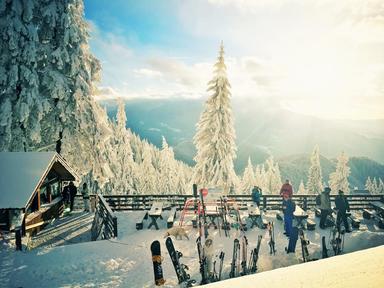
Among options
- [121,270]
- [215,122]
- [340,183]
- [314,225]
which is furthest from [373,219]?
[340,183]

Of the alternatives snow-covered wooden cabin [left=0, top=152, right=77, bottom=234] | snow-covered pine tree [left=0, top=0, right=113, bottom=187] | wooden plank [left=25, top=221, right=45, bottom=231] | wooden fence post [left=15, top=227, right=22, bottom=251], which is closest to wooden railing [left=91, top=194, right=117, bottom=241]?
wooden plank [left=25, top=221, right=45, bottom=231]

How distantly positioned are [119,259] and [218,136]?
568 inches

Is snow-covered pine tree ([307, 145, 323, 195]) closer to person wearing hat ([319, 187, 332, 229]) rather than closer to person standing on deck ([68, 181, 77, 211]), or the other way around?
person wearing hat ([319, 187, 332, 229])

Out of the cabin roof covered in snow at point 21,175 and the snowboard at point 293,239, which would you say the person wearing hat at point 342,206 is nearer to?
the snowboard at point 293,239

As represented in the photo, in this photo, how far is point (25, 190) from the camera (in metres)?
13.2

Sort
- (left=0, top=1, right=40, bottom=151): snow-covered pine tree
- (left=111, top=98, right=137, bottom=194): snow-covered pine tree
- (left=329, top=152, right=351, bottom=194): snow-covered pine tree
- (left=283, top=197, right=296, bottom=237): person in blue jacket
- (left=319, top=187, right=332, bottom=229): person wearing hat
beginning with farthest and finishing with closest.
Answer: (left=329, top=152, right=351, bottom=194): snow-covered pine tree < (left=111, top=98, right=137, bottom=194): snow-covered pine tree < (left=0, top=1, right=40, bottom=151): snow-covered pine tree < (left=319, top=187, right=332, bottom=229): person wearing hat < (left=283, top=197, right=296, bottom=237): person in blue jacket

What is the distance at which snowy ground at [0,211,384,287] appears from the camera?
34.1 feet

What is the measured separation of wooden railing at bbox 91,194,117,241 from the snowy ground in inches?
24.1

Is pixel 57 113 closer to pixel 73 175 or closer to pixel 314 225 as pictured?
pixel 73 175

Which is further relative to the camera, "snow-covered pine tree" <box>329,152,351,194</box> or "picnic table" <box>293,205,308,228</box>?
"snow-covered pine tree" <box>329,152,351,194</box>

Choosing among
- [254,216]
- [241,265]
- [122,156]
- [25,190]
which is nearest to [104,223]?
[25,190]

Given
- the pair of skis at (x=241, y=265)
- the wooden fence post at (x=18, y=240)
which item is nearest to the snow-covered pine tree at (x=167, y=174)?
the wooden fence post at (x=18, y=240)

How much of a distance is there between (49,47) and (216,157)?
48.4 ft

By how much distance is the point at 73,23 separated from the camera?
1894 cm
